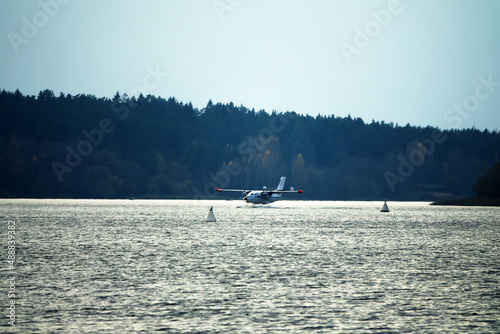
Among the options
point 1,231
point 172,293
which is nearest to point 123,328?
point 172,293

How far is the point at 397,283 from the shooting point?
1404 inches

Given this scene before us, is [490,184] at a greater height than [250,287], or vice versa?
[490,184]

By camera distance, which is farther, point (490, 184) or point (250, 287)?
point (490, 184)

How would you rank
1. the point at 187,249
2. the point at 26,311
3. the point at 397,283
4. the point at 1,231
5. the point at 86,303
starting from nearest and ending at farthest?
the point at 26,311
the point at 86,303
the point at 397,283
the point at 187,249
the point at 1,231

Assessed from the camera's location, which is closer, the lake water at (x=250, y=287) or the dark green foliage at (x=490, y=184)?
the lake water at (x=250, y=287)

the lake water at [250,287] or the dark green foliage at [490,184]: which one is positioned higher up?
the dark green foliage at [490,184]

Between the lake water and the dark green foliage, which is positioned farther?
the dark green foliage

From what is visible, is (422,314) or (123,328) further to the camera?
(422,314)

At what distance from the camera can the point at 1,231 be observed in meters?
70.4

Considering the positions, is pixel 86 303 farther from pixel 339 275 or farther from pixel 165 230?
pixel 165 230

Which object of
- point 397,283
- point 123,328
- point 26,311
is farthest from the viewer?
point 397,283

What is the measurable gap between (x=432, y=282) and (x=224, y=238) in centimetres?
3147

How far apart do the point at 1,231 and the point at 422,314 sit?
53.5 meters

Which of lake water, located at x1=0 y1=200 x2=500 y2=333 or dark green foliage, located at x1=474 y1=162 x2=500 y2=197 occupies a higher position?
dark green foliage, located at x1=474 y1=162 x2=500 y2=197
